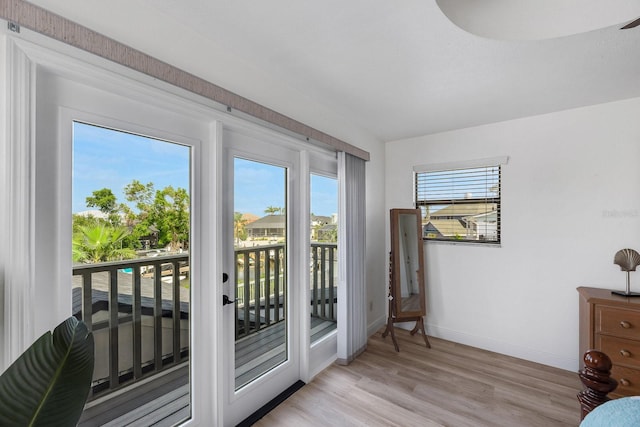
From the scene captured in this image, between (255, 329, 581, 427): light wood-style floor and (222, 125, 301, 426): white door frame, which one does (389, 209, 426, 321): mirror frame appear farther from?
(222, 125, 301, 426): white door frame

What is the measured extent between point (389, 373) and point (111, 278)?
2296 millimetres

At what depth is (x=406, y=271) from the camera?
10.5ft

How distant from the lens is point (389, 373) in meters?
2.50

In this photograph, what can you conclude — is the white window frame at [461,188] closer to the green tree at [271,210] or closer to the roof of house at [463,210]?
the roof of house at [463,210]

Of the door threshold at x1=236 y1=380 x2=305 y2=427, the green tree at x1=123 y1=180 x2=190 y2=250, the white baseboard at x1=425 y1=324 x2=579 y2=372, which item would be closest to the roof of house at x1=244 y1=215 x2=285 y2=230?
the green tree at x1=123 y1=180 x2=190 y2=250

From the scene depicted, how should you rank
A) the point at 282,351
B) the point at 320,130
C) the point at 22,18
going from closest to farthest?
the point at 22,18 → the point at 282,351 → the point at 320,130

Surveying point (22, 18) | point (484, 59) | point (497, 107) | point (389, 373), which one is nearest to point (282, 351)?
point (389, 373)

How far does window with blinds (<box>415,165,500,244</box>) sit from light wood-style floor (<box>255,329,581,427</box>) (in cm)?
126

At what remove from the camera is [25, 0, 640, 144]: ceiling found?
130cm

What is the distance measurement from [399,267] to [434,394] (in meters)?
1.22

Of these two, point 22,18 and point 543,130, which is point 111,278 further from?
point 543,130

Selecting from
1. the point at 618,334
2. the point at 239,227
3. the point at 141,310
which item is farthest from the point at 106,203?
the point at 618,334

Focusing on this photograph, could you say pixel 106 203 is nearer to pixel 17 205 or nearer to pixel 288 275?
pixel 17 205

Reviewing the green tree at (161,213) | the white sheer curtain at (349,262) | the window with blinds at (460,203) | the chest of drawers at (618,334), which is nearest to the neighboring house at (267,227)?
the green tree at (161,213)
